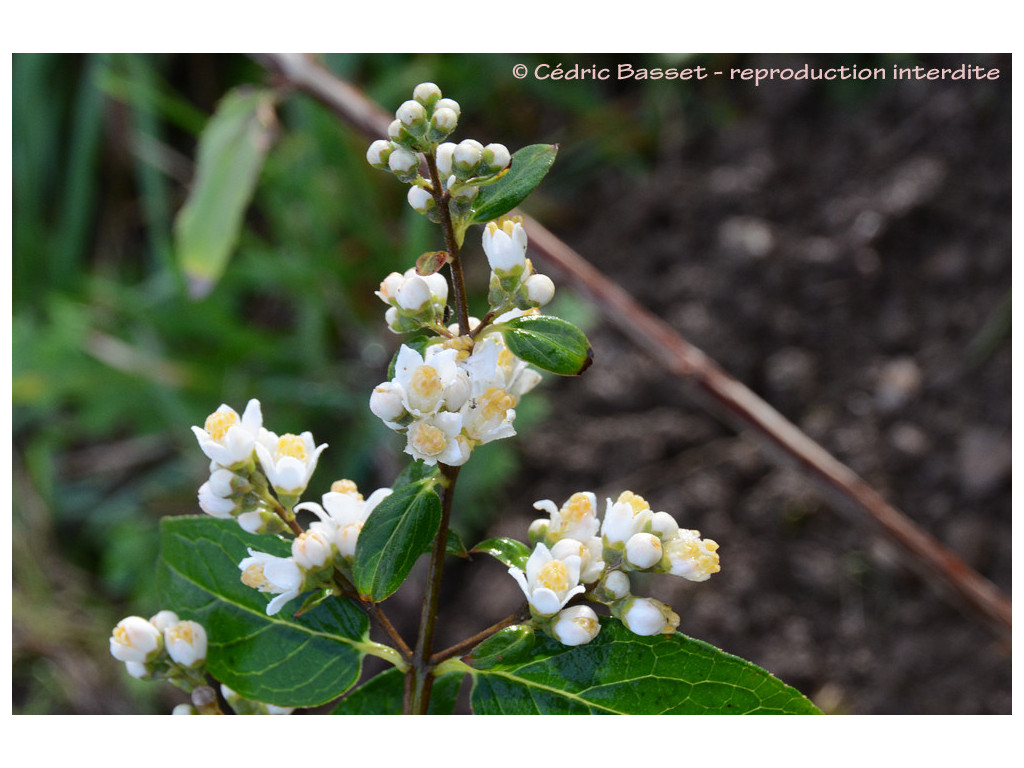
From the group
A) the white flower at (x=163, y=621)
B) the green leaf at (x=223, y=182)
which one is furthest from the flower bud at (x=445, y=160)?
the green leaf at (x=223, y=182)

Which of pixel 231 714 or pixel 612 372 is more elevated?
pixel 612 372

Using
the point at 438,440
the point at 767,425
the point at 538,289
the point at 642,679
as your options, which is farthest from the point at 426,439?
the point at 767,425

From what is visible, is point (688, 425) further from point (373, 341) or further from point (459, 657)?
point (459, 657)

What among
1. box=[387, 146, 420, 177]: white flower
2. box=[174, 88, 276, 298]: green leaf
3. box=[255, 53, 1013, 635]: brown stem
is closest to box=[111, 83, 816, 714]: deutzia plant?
box=[387, 146, 420, 177]: white flower

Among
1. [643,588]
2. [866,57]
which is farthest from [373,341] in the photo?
[866,57]

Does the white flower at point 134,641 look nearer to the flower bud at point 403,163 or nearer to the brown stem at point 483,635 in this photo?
the brown stem at point 483,635

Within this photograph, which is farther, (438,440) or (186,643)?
(186,643)

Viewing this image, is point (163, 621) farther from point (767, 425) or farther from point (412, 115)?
point (767, 425)
